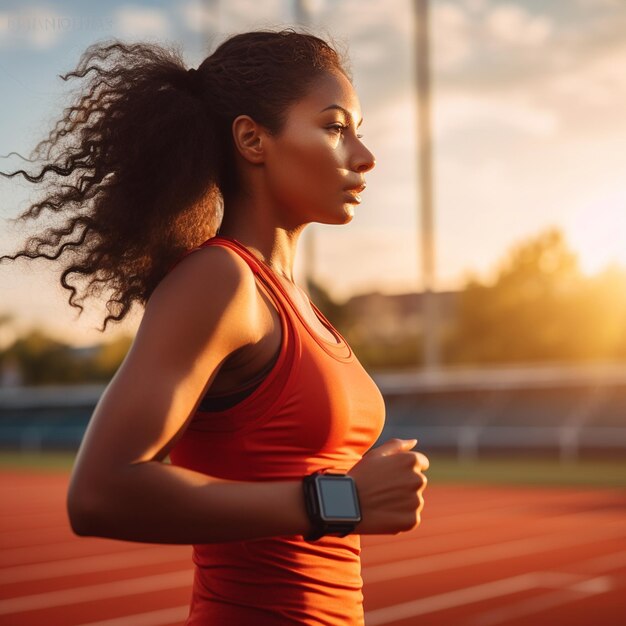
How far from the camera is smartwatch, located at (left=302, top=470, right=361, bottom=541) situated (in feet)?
5.04

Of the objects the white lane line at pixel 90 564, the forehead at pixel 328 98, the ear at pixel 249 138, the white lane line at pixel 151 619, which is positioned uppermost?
the forehead at pixel 328 98

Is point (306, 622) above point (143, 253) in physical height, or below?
below

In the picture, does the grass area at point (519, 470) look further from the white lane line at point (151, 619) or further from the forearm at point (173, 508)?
the forearm at point (173, 508)

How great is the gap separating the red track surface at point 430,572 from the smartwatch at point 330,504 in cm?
594

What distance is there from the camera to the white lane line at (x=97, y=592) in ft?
25.6

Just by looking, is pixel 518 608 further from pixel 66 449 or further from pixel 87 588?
pixel 66 449

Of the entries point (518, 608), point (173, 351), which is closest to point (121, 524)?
point (173, 351)

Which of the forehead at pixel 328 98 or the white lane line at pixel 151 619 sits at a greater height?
the forehead at pixel 328 98

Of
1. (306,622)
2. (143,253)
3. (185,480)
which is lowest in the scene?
(306,622)

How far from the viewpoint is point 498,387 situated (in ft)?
82.7

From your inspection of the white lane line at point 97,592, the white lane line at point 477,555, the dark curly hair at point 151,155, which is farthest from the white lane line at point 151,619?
the dark curly hair at point 151,155

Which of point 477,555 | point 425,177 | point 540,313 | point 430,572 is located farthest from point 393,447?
point 540,313

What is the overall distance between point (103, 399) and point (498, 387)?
79.8 feet

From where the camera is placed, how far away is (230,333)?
4.98 feet
